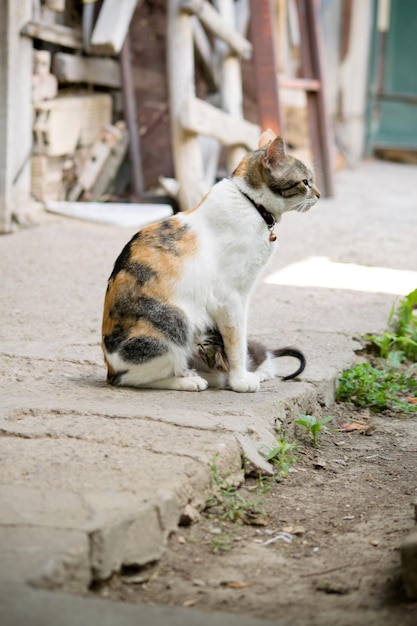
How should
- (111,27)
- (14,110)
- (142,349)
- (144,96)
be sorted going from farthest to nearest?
(144,96)
(111,27)
(14,110)
(142,349)

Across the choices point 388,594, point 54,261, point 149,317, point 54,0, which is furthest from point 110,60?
point 388,594

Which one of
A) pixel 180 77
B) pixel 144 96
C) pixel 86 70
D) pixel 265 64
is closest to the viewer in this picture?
pixel 180 77

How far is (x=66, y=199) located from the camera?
7.41 meters

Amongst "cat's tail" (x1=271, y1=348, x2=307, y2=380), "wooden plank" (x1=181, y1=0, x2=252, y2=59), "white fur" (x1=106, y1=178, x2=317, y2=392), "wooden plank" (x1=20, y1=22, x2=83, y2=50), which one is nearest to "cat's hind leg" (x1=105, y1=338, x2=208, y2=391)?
"white fur" (x1=106, y1=178, x2=317, y2=392)

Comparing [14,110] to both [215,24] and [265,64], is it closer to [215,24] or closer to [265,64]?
[215,24]

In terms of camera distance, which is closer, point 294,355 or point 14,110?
point 294,355

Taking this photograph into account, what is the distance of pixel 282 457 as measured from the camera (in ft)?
10.1

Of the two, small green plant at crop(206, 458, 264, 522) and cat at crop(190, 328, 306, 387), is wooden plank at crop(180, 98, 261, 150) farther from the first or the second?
small green plant at crop(206, 458, 264, 522)

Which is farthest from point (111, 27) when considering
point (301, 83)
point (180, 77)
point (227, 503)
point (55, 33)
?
point (227, 503)

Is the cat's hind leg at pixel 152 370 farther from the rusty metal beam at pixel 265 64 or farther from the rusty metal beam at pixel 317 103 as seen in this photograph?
the rusty metal beam at pixel 317 103

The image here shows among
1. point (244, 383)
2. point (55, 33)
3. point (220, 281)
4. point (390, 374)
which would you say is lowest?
point (390, 374)

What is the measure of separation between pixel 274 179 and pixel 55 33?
3.92 metres

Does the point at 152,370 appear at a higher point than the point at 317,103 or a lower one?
lower

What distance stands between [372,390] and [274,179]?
43.5 inches
